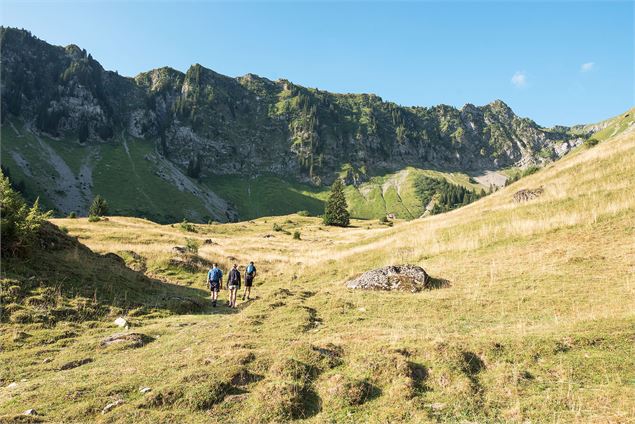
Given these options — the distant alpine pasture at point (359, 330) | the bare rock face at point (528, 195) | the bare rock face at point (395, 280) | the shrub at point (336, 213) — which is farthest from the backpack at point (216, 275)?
the shrub at point (336, 213)

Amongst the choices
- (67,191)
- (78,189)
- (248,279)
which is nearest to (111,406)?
(248,279)

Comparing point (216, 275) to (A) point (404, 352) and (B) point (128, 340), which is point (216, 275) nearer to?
(B) point (128, 340)

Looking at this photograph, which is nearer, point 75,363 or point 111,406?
point 111,406

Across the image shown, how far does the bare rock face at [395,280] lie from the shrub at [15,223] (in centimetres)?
1845

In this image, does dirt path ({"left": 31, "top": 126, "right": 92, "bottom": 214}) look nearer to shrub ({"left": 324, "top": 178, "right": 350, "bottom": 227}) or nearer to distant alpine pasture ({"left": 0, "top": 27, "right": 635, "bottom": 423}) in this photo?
shrub ({"left": 324, "top": 178, "right": 350, "bottom": 227})

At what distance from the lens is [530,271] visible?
729 inches

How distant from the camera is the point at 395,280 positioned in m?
20.6

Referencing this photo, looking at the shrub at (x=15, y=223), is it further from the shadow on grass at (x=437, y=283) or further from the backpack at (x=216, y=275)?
the shadow on grass at (x=437, y=283)

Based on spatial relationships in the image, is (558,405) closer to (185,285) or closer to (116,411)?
(116,411)

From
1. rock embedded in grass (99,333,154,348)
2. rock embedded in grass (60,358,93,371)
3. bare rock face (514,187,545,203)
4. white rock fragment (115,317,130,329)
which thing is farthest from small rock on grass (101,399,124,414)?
bare rock face (514,187,545,203)

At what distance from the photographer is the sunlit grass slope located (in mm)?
7918

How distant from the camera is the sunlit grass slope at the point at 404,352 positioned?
26.0 feet

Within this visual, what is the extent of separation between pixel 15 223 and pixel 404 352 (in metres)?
21.4

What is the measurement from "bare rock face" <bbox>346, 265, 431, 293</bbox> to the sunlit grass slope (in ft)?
3.32
